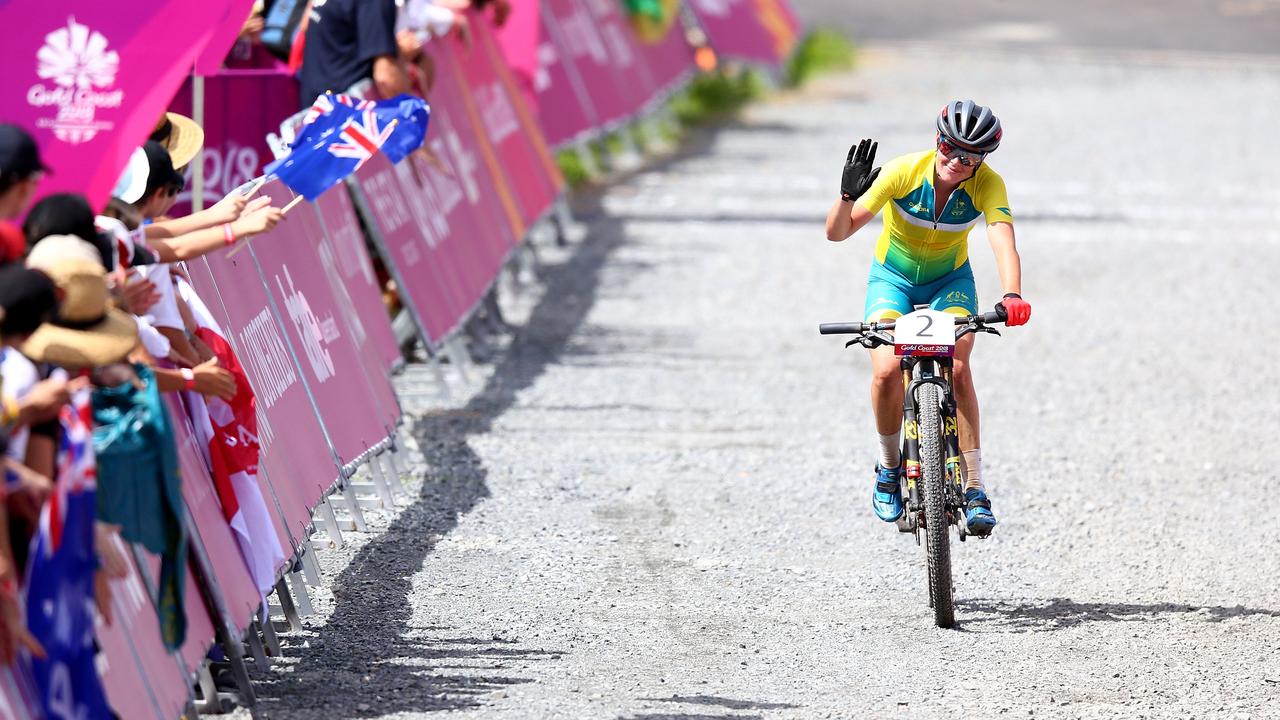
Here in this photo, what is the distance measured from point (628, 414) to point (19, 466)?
6.26 metres

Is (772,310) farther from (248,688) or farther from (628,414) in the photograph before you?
(248,688)

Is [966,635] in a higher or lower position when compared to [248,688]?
lower

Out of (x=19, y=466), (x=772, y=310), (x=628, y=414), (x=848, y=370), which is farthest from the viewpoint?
(x=772, y=310)

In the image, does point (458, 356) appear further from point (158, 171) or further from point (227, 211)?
point (227, 211)

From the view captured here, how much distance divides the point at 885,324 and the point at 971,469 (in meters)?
0.70

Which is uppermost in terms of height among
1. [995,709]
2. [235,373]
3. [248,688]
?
[235,373]

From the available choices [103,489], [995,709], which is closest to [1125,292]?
[995,709]

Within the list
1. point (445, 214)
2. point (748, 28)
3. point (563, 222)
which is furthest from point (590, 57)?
point (748, 28)

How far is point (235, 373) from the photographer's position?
6422mm

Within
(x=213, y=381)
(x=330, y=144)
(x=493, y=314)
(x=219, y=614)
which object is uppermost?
(x=330, y=144)

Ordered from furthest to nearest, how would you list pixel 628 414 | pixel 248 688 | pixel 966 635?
pixel 628 414, pixel 966 635, pixel 248 688

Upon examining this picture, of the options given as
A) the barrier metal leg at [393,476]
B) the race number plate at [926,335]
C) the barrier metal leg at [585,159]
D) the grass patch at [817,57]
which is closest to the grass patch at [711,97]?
the grass patch at [817,57]

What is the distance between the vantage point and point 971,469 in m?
7.44

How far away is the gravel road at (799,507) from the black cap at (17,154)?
2149mm
